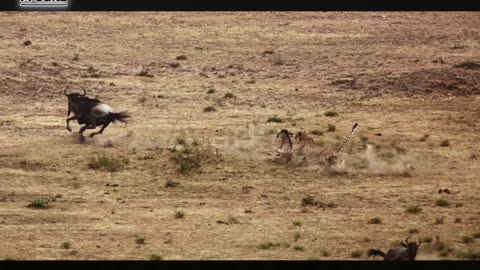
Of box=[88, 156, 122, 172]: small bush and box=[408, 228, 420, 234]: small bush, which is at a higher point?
box=[408, 228, 420, 234]: small bush

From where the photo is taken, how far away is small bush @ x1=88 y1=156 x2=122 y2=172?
85.6ft

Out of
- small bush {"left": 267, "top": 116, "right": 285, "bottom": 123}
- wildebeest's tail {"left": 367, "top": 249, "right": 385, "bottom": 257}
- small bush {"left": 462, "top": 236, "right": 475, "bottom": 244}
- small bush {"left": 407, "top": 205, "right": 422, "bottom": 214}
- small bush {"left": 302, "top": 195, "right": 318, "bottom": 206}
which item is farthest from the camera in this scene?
small bush {"left": 267, "top": 116, "right": 285, "bottom": 123}

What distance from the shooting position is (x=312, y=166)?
26406 mm

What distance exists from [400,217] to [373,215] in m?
0.44

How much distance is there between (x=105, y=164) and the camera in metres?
26.2

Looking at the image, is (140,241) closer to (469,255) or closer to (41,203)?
(41,203)

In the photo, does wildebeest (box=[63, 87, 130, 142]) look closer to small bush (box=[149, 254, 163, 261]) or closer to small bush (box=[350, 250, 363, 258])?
small bush (box=[149, 254, 163, 261])

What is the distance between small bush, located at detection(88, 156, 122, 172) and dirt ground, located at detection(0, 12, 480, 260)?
11cm

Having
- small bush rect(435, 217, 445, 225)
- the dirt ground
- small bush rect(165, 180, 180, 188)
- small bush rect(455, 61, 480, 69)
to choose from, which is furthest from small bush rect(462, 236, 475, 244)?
small bush rect(455, 61, 480, 69)

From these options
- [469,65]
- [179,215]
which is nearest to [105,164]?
[179,215]

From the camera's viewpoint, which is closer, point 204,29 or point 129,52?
point 129,52

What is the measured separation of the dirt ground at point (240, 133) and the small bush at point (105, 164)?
11cm
